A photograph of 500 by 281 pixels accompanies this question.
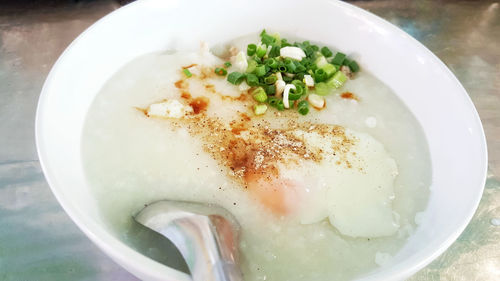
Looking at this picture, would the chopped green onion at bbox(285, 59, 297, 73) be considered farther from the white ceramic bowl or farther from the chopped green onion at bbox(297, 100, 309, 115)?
the white ceramic bowl

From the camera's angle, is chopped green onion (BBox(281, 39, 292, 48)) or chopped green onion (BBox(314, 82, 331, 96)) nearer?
chopped green onion (BBox(314, 82, 331, 96))

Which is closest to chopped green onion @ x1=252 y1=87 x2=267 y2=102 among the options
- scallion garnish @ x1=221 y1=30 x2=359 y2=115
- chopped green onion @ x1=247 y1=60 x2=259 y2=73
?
scallion garnish @ x1=221 y1=30 x2=359 y2=115

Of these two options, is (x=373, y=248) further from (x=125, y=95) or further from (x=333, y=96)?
(x=125, y=95)

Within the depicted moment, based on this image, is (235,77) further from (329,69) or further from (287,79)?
(329,69)

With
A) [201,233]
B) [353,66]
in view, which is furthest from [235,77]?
[201,233]

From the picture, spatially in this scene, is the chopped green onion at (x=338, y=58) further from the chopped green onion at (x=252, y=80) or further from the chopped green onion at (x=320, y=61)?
the chopped green onion at (x=252, y=80)

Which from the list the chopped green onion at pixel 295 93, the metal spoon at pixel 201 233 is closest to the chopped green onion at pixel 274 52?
the chopped green onion at pixel 295 93
